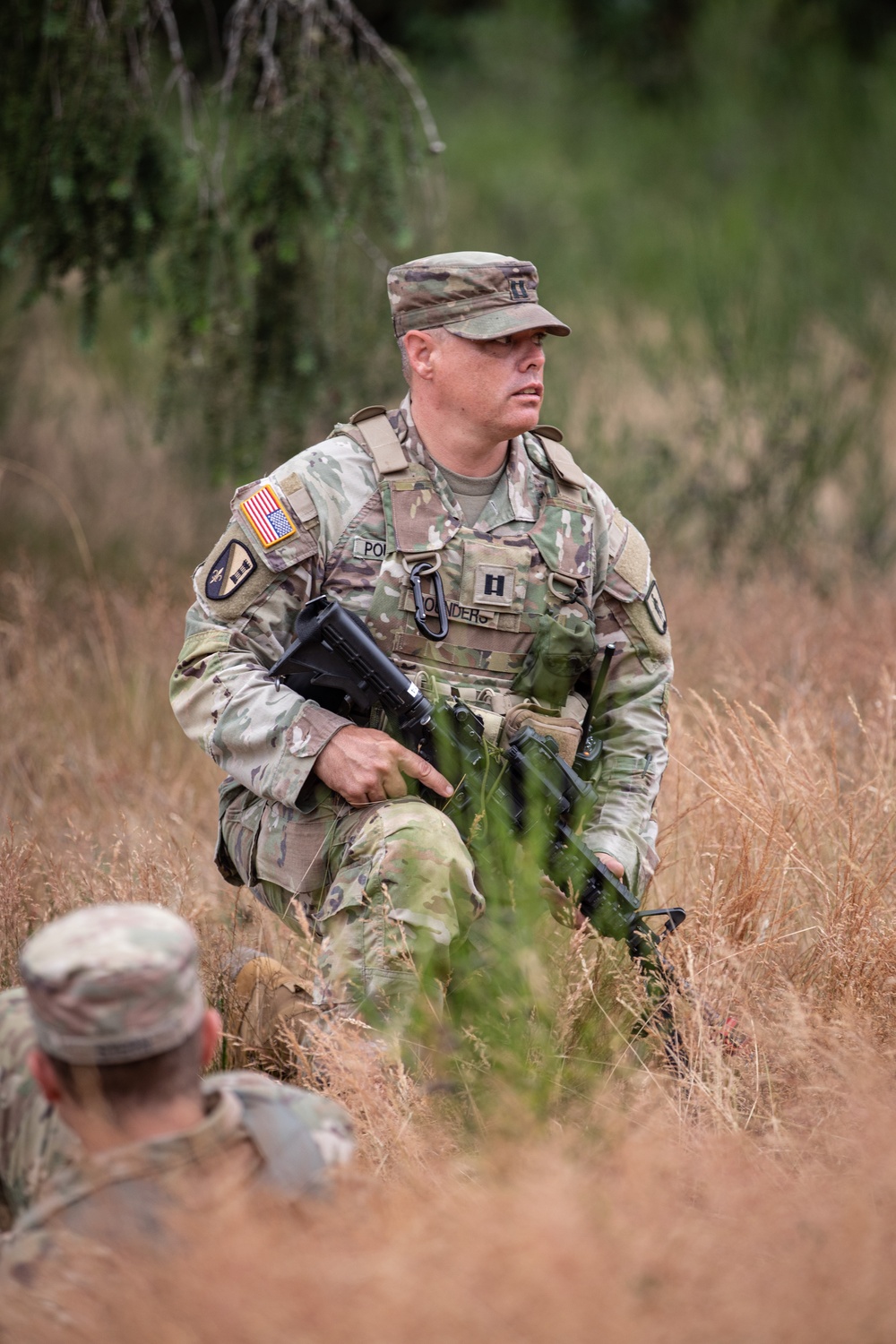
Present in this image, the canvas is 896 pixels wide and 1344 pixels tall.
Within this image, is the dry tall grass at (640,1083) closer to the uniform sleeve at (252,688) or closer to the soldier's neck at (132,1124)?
the soldier's neck at (132,1124)

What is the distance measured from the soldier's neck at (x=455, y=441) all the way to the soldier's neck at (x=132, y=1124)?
185cm

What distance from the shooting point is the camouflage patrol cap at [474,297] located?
311cm

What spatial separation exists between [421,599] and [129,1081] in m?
1.57

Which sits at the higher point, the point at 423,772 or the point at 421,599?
the point at 421,599

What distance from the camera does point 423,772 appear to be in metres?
2.92

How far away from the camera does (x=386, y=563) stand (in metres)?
3.10

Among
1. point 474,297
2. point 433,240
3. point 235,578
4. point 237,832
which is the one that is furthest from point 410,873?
point 433,240

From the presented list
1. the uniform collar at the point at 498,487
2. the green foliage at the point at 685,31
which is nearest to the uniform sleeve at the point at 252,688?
the uniform collar at the point at 498,487

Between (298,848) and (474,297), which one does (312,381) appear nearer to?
(474,297)

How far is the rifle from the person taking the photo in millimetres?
2900

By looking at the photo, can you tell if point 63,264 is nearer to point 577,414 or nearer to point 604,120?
point 577,414

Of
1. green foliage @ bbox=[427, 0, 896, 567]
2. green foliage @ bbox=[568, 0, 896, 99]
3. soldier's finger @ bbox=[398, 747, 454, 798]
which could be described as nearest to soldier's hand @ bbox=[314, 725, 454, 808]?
soldier's finger @ bbox=[398, 747, 454, 798]

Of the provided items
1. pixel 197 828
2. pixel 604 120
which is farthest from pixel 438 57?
pixel 197 828

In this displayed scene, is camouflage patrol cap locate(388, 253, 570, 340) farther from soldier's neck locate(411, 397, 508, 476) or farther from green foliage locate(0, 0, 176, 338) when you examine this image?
green foliage locate(0, 0, 176, 338)
